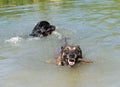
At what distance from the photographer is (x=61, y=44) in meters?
11.2

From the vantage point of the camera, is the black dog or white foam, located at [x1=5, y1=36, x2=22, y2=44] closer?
white foam, located at [x1=5, y1=36, x2=22, y2=44]

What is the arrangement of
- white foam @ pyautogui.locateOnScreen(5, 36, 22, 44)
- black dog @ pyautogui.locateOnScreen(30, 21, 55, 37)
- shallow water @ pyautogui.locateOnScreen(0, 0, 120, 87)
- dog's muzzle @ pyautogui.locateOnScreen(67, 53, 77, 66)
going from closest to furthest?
1. shallow water @ pyautogui.locateOnScreen(0, 0, 120, 87)
2. dog's muzzle @ pyautogui.locateOnScreen(67, 53, 77, 66)
3. white foam @ pyautogui.locateOnScreen(5, 36, 22, 44)
4. black dog @ pyautogui.locateOnScreen(30, 21, 55, 37)

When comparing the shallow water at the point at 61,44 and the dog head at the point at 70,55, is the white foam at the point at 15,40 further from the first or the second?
the dog head at the point at 70,55

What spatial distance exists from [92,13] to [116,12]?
3.66 feet

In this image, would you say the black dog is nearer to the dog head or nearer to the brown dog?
the brown dog

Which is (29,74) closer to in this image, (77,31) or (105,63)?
(105,63)

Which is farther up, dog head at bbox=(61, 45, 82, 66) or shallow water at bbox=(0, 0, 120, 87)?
dog head at bbox=(61, 45, 82, 66)

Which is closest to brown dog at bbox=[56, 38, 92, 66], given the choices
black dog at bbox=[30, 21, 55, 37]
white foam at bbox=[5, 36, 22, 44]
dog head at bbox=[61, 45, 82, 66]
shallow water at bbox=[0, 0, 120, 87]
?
dog head at bbox=[61, 45, 82, 66]

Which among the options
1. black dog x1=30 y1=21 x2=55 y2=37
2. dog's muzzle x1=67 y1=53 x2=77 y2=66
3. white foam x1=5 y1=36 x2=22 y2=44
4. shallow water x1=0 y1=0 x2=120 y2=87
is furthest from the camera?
black dog x1=30 y1=21 x2=55 y2=37

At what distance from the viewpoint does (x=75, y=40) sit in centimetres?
1137

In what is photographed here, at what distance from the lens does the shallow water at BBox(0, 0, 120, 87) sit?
7.91 metres

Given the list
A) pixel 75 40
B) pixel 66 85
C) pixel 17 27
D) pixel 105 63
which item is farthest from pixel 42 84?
pixel 17 27

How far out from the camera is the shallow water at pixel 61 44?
25.9 feet

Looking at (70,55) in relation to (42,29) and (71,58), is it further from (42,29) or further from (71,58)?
(42,29)
